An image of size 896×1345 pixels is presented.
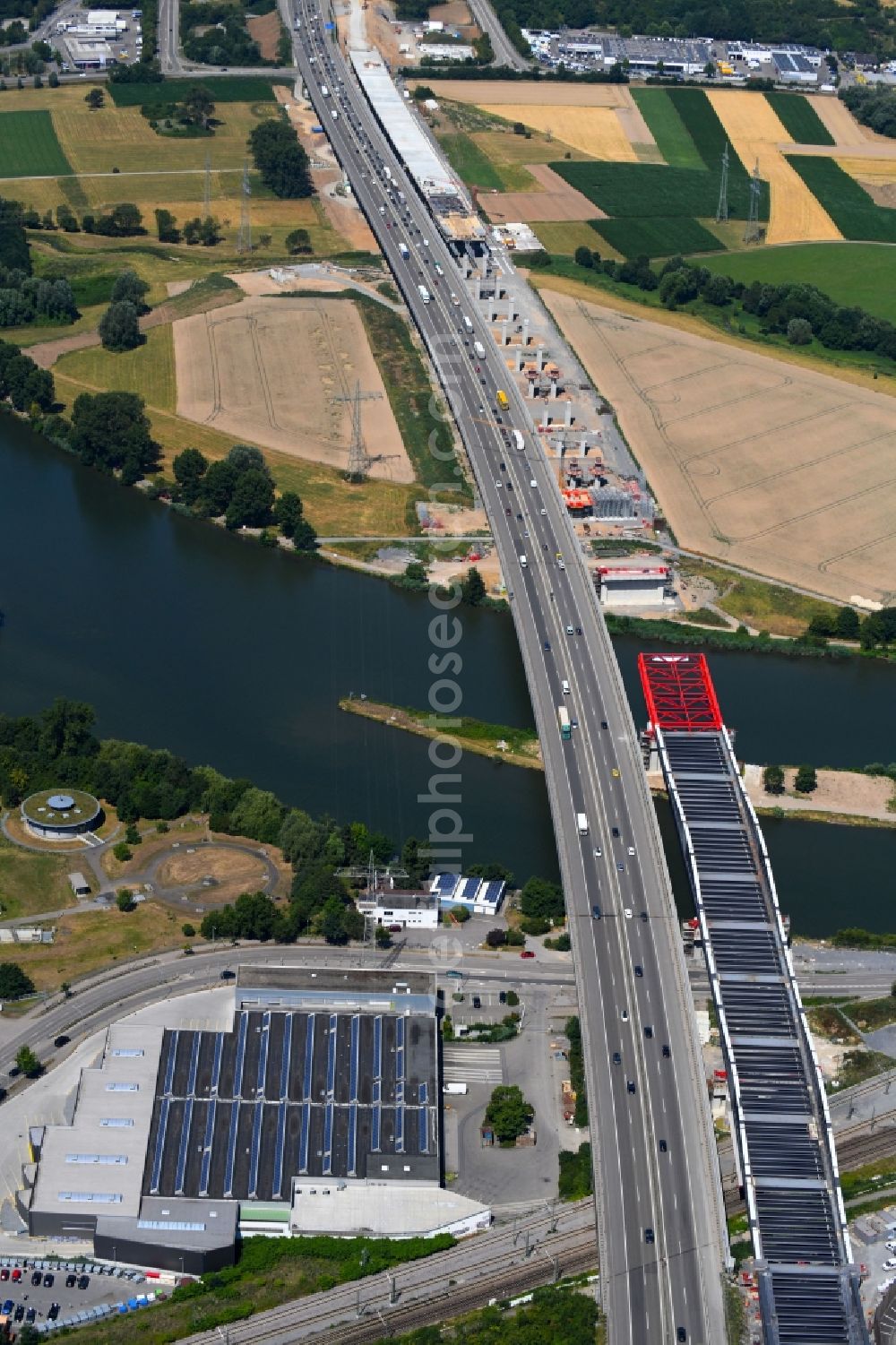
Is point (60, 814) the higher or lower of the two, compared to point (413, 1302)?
higher

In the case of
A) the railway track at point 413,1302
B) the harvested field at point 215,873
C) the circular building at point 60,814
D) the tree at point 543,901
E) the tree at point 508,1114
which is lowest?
the railway track at point 413,1302

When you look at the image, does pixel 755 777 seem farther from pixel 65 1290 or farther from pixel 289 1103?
pixel 65 1290

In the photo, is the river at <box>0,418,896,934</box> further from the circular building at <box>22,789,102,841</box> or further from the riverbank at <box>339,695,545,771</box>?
the circular building at <box>22,789,102,841</box>

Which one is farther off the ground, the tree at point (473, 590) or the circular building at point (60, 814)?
the tree at point (473, 590)

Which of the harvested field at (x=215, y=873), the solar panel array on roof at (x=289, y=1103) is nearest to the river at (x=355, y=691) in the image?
the harvested field at (x=215, y=873)

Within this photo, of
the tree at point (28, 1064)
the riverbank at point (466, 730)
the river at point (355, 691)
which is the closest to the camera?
the tree at point (28, 1064)

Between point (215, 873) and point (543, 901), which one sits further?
point (215, 873)

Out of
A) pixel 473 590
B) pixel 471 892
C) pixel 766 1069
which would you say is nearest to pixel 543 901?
pixel 471 892

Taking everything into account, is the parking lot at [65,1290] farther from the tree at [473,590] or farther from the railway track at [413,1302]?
the tree at [473,590]
